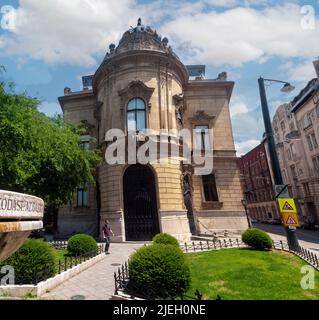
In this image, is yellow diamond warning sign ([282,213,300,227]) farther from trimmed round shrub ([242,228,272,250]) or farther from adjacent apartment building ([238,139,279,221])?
adjacent apartment building ([238,139,279,221])

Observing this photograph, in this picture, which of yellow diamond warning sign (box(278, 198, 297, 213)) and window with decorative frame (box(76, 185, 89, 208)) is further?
window with decorative frame (box(76, 185, 89, 208))

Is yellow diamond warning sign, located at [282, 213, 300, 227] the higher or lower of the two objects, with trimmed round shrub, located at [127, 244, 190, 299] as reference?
higher

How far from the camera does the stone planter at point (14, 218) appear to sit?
9.71 feet

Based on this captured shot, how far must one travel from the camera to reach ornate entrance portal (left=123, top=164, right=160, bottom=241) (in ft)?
64.5

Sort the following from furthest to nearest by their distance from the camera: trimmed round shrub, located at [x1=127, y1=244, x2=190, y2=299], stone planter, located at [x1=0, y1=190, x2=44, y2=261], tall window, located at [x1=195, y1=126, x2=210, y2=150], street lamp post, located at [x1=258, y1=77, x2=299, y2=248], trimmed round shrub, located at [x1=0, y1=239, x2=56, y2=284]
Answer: tall window, located at [x1=195, y1=126, x2=210, y2=150], street lamp post, located at [x1=258, y1=77, x2=299, y2=248], trimmed round shrub, located at [x1=0, y1=239, x2=56, y2=284], trimmed round shrub, located at [x1=127, y1=244, x2=190, y2=299], stone planter, located at [x1=0, y1=190, x2=44, y2=261]

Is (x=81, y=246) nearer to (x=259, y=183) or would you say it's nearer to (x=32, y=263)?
(x=32, y=263)

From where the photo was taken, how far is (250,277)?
816cm

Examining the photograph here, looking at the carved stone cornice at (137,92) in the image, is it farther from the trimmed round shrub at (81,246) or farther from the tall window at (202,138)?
the trimmed round shrub at (81,246)

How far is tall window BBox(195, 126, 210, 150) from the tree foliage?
37.1ft

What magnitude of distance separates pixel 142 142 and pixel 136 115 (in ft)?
9.88

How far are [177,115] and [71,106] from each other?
45.8 feet

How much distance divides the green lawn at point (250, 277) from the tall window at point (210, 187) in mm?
13166

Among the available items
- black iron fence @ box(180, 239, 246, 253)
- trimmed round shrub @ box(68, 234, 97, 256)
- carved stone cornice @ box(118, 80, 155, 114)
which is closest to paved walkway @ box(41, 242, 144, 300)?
trimmed round shrub @ box(68, 234, 97, 256)

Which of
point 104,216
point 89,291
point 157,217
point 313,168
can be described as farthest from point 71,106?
point 313,168
